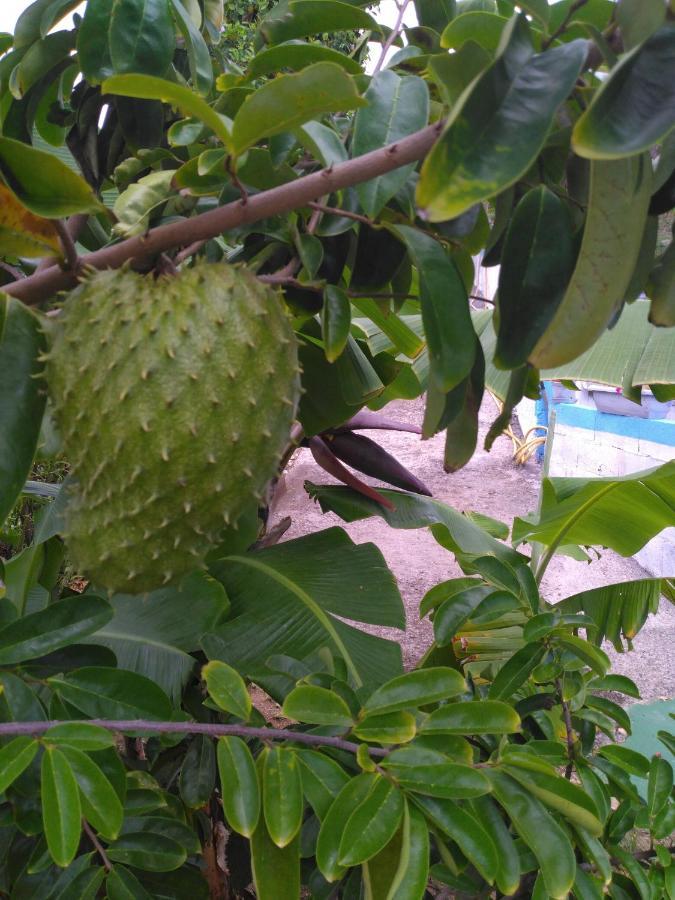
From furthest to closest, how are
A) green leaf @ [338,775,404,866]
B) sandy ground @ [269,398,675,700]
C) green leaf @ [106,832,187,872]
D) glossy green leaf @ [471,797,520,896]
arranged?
1. sandy ground @ [269,398,675,700]
2. green leaf @ [106,832,187,872]
3. glossy green leaf @ [471,797,520,896]
4. green leaf @ [338,775,404,866]

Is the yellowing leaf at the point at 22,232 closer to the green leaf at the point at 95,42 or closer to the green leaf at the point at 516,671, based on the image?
the green leaf at the point at 95,42

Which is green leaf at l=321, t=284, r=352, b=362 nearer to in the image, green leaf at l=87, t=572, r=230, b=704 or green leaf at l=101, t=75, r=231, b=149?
green leaf at l=101, t=75, r=231, b=149

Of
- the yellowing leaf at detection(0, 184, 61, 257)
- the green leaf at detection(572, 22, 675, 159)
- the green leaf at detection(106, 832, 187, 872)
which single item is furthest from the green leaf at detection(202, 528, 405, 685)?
the green leaf at detection(572, 22, 675, 159)

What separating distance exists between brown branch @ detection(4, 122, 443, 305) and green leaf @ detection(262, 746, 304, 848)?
1.92 ft

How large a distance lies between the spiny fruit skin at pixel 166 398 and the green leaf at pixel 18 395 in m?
0.02

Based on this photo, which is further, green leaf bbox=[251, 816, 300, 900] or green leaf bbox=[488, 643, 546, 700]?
green leaf bbox=[488, 643, 546, 700]

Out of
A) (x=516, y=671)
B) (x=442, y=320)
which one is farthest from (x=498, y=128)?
(x=516, y=671)

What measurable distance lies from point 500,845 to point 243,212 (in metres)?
0.82

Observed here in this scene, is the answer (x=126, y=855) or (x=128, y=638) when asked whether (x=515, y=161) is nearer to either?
(x=126, y=855)

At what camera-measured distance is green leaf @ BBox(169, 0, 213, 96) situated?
0.85 meters

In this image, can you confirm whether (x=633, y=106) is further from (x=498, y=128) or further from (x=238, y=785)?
(x=238, y=785)

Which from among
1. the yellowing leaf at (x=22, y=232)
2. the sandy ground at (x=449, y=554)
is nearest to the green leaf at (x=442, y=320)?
the yellowing leaf at (x=22, y=232)

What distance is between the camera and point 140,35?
79 cm

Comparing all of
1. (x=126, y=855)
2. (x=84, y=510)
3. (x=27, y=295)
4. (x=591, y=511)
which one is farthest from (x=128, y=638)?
(x=591, y=511)
